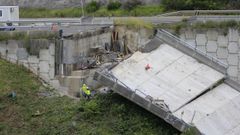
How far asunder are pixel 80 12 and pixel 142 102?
91.1 feet

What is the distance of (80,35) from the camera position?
724 inches

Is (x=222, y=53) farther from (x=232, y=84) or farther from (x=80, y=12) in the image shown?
(x=80, y=12)

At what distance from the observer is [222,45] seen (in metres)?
18.9

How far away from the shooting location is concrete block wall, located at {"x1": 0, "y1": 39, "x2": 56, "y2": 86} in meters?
17.5

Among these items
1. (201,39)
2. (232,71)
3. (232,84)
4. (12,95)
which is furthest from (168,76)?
(12,95)

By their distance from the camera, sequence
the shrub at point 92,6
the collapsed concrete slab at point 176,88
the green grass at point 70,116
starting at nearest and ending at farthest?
the green grass at point 70,116
the collapsed concrete slab at point 176,88
the shrub at point 92,6

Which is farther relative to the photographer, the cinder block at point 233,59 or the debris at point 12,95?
the cinder block at point 233,59

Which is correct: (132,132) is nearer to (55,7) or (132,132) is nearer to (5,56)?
(5,56)

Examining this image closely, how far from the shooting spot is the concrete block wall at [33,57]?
57.5 ft

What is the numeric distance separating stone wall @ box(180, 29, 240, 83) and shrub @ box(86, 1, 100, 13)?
81.5 feet

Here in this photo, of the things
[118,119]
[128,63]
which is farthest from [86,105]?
[128,63]

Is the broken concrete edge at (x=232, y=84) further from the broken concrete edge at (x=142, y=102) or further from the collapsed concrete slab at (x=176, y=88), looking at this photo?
the broken concrete edge at (x=142, y=102)

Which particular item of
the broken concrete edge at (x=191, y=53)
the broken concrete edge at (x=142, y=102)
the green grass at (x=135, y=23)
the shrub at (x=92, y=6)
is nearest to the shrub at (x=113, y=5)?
the shrub at (x=92, y=6)

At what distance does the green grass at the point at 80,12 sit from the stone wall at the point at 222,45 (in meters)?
19.7
